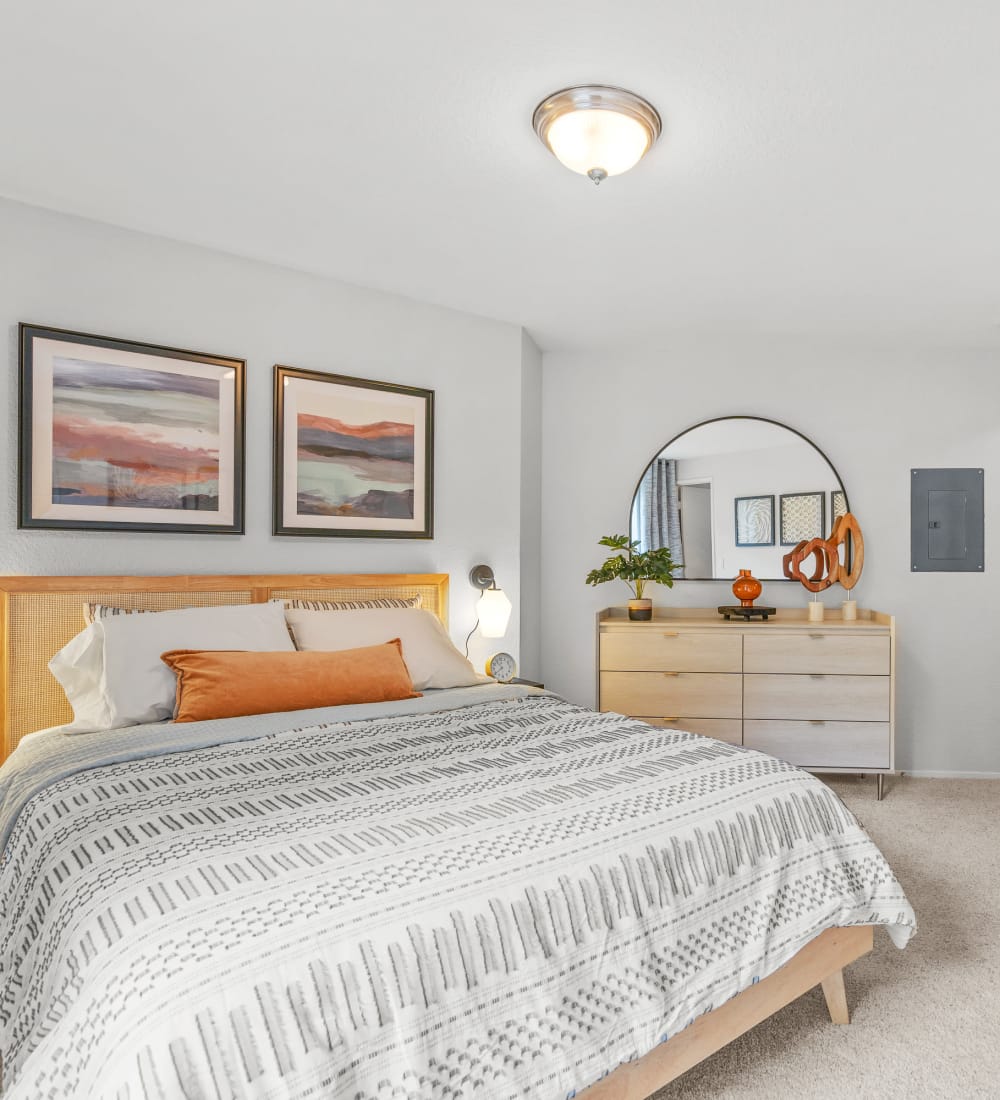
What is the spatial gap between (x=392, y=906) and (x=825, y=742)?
119 inches

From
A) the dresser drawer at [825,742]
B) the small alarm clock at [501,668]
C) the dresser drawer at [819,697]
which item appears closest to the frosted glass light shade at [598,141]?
the small alarm clock at [501,668]

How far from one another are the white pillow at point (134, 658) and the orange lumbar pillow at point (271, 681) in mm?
51

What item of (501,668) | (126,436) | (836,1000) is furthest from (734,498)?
(126,436)

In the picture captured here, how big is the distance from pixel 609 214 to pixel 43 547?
2.27m

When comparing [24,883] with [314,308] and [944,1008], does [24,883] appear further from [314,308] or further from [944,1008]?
[314,308]

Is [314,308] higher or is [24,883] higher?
[314,308]

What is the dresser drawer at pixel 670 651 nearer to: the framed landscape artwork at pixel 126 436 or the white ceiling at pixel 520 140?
the white ceiling at pixel 520 140

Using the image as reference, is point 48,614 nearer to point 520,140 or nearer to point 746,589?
point 520,140

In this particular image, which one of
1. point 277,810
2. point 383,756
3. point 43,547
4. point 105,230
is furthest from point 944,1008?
point 105,230

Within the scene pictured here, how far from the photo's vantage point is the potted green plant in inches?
158

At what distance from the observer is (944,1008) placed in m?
2.04

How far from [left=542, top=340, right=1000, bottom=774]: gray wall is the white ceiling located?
0.80 meters

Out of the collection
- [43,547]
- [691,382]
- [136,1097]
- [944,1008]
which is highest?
[691,382]

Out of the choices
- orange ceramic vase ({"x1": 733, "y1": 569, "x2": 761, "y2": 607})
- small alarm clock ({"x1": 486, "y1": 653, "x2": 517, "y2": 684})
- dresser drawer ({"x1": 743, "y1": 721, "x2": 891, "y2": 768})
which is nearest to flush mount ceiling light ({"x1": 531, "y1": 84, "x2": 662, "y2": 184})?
small alarm clock ({"x1": 486, "y1": 653, "x2": 517, "y2": 684})
